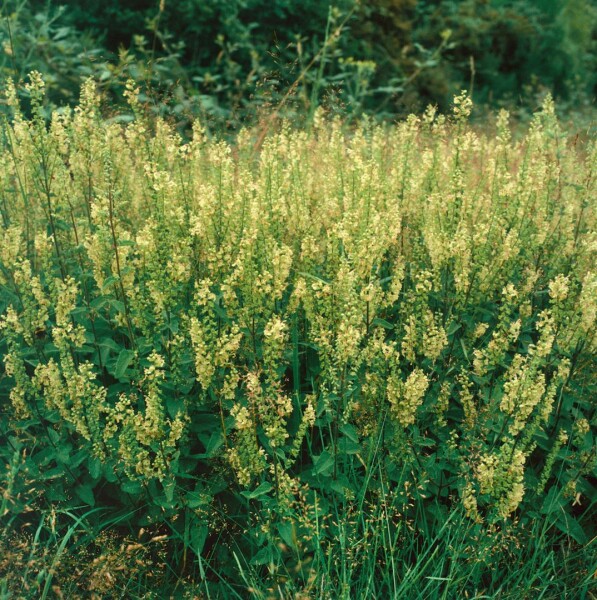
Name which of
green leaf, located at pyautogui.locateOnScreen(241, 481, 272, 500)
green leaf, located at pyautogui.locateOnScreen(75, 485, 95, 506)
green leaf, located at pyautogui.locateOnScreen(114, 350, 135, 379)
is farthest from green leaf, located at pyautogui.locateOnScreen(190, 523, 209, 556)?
green leaf, located at pyautogui.locateOnScreen(114, 350, 135, 379)

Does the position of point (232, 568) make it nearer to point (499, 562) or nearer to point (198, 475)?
point (198, 475)

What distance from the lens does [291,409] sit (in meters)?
2.39

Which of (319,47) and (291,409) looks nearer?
(291,409)

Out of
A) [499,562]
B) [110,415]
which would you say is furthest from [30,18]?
[499,562]

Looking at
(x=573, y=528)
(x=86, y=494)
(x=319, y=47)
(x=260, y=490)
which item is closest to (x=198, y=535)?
(x=260, y=490)

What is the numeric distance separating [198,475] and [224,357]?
66cm

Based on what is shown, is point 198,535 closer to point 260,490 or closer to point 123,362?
point 260,490

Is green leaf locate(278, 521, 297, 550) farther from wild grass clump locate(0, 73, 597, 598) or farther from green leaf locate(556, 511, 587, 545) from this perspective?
green leaf locate(556, 511, 587, 545)

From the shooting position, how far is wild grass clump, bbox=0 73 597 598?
255cm

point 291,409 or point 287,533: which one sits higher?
point 291,409

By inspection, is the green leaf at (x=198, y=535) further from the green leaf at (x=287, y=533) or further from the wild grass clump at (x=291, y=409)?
the green leaf at (x=287, y=533)

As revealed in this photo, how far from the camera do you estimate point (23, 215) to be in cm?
376

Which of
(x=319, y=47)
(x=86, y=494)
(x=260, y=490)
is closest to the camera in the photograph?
(x=260, y=490)

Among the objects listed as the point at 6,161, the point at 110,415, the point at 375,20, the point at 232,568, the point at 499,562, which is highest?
the point at 375,20
